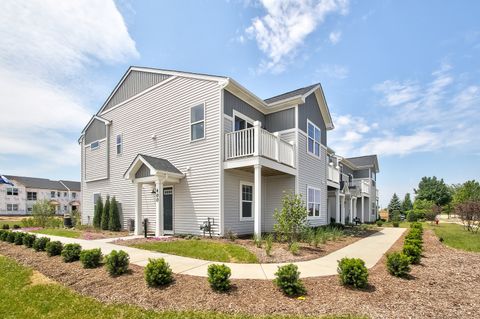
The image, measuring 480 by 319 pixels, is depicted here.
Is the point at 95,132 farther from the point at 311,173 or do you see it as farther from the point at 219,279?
the point at 219,279

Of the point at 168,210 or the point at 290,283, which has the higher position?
the point at 168,210

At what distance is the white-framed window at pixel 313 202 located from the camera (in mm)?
15891

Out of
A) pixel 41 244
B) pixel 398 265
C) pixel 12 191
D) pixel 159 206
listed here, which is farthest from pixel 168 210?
pixel 12 191

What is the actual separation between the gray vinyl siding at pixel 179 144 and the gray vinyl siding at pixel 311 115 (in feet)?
16.9

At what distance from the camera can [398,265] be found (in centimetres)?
648

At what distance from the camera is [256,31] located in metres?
12.7

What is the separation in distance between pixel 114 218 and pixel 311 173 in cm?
1182

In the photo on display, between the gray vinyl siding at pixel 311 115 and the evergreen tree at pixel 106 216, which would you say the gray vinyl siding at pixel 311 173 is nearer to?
the gray vinyl siding at pixel 311 115

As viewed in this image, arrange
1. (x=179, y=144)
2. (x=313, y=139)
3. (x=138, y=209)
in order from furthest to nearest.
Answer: (x=313, y=139), (x=138, y=209), (x=179, y=144)

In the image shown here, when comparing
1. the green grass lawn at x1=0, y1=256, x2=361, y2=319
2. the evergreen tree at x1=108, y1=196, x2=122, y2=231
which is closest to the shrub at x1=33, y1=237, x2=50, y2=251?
the green grass lawn at x1=0, y1=256, x2=361, y2=319

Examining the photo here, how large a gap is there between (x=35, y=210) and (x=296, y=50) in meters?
22.0

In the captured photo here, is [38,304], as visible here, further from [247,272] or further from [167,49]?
[167,49]

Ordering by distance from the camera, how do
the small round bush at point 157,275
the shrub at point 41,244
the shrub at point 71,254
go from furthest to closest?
the shrub at point 41,244
the shrub at point 71,254
the small round bush at point 157,275

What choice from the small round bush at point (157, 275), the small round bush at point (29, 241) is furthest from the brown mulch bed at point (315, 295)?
the small round bush at point (29, 241)
